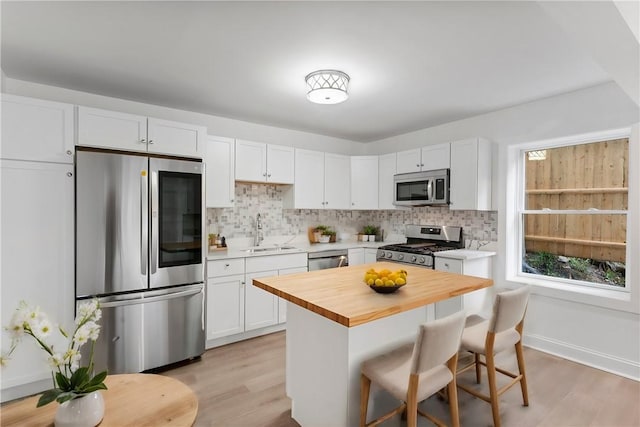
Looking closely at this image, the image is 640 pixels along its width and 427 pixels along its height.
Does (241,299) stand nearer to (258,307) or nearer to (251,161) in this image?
(258,307)

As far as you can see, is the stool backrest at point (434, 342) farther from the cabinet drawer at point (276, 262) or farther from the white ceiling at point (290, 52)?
the cabinet drawer at point (276, 262)

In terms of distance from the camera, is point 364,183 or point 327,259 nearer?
point 327,259

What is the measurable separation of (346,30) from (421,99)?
154cm

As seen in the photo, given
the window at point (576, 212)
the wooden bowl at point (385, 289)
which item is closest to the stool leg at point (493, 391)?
the wooden bowl at point (385, 289)

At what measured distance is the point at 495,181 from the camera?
3746mm

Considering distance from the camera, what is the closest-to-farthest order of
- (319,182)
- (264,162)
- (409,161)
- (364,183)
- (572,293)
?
(572,293) < (264,162) < (409,161) < (319,182) < (364,183)

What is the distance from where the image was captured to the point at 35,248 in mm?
2402

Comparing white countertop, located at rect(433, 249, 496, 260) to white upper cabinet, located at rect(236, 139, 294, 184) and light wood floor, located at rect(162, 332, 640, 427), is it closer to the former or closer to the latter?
light wood floor, located at rect(162, 332, 640, 427)

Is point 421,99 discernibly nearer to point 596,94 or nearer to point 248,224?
point 596,94

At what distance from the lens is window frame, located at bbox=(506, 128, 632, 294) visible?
296 cm

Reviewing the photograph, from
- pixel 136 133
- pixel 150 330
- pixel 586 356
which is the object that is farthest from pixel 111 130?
pixel 586 356

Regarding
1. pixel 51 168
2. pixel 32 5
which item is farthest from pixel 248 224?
pixel 32 5

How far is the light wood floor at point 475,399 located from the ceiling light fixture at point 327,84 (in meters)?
2.38

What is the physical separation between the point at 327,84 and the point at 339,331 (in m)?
1.86
